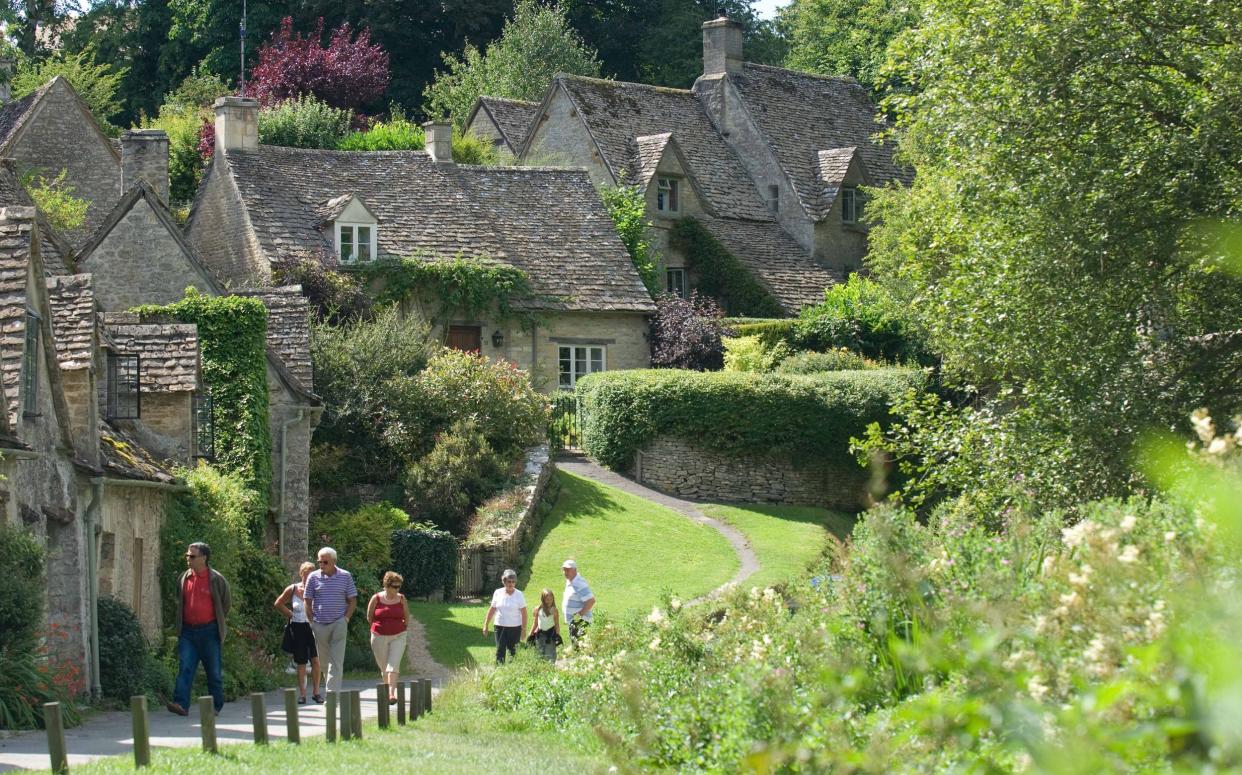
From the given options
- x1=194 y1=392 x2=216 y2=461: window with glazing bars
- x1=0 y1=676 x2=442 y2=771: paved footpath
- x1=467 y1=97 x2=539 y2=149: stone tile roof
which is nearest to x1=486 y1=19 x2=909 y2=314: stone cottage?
x1=467 y1=97 x2=539 y2=149: stone tile roof

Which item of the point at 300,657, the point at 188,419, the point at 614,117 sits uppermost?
the point at 614,117

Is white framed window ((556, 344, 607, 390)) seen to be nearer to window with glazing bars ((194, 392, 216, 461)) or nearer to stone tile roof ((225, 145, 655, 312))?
stone tile roof ((225, 145, 655, 312))

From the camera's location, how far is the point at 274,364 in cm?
3062

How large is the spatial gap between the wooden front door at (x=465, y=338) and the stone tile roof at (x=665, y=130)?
888cm

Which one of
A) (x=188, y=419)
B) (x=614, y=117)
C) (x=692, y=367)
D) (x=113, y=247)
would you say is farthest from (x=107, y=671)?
(x=614, y=117)

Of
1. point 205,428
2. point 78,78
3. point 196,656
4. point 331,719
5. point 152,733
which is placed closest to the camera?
point 331,719

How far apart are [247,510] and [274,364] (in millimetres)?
4024

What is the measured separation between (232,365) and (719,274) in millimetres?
24385

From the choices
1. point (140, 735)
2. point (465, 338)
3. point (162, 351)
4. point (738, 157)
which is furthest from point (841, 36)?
point (140, 735)

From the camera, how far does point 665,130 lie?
175ft

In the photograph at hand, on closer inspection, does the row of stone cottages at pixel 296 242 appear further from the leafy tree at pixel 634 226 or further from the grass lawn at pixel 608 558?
the grass lawn at pixel 608 558

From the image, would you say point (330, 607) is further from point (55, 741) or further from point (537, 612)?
point (55, 741)

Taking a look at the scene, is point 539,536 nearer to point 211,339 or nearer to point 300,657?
point 211,339

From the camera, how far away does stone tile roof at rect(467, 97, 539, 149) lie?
186 feet
